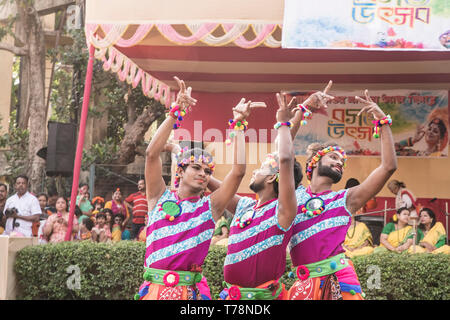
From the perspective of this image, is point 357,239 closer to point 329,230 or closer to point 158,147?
point 329,230

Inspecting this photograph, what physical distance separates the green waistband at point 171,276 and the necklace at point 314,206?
83cm

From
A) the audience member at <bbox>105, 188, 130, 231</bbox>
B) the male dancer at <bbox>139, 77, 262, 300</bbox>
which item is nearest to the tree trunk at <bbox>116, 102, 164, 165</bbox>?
the audience member at <bbox>105, 188, 130, 231</bbox>

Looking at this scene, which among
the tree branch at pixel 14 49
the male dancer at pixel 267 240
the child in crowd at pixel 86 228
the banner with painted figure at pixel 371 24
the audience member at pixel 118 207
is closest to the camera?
the male dancer at pixel 267 240

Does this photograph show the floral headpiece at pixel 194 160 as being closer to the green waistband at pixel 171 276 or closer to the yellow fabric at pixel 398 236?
the green waistband at pixel 171 276

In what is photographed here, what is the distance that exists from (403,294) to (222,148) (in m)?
4.43

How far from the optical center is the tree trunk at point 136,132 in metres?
14.9

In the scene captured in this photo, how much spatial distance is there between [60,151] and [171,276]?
5.81 meters

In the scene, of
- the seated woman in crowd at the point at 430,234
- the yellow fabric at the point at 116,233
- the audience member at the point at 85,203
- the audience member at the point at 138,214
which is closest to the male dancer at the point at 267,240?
the seated woman in crowd at the point at 430,234

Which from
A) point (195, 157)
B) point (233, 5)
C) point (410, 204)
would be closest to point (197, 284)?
point (195, 157)

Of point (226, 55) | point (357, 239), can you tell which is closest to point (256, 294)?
point (357, 239)

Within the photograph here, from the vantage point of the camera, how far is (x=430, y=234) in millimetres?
7574

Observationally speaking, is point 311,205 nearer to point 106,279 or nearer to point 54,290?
point 106,279

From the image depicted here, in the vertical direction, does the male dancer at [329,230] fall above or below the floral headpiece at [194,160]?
below

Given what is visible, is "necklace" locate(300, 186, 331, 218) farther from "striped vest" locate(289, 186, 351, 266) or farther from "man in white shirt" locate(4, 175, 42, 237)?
"man in white shirt" locate(4, 175, 42, 237)
